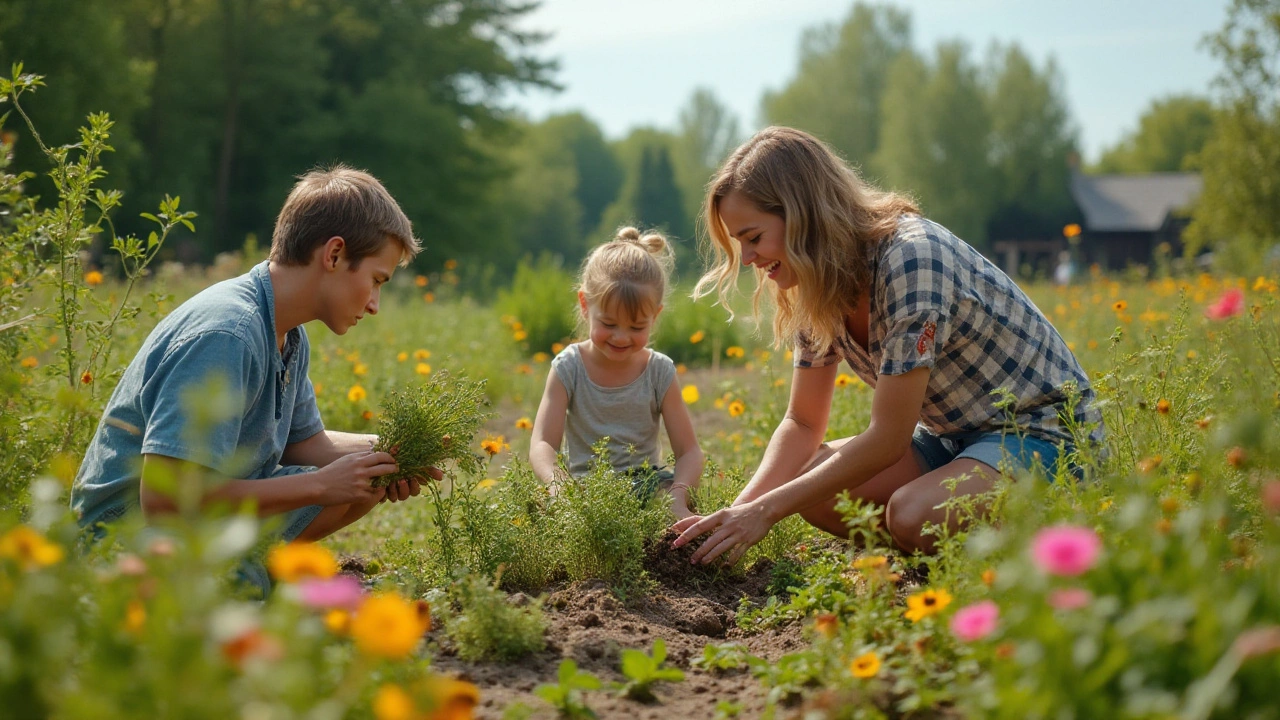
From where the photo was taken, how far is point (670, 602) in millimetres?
2818

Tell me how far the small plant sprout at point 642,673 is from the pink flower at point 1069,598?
91cm

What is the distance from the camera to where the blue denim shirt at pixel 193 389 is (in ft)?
7.81

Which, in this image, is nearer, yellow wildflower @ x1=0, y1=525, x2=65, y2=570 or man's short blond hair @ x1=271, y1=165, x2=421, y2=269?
yellow wildflower @ x1=0, y1=525, x2=65, y2=570

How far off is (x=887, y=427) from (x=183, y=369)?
6.20 feet

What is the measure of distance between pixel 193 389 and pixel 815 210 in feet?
5.92

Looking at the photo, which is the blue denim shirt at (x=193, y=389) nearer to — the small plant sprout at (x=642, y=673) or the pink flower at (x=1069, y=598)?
the small plant sprout at (x=642, y=673)

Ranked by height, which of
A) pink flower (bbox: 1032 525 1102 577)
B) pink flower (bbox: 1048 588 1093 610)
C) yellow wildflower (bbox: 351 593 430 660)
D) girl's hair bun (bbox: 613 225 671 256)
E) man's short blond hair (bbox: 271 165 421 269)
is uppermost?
man's short blond hair (bbox: 271 165 421 269)

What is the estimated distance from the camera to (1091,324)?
6.68 metres

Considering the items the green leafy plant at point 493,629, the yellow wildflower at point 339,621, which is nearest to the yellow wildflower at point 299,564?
the yellow wildflower at point 339,621

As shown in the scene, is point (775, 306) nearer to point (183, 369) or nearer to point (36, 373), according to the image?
point (183, 369)

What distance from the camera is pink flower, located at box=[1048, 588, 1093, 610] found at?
4.06ft

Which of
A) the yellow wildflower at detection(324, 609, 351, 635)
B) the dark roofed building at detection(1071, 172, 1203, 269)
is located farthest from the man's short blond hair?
the dark roofed building at detection(1071, 172, 1203, 269)

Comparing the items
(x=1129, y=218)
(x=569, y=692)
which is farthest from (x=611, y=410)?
(x=1129, y=218)

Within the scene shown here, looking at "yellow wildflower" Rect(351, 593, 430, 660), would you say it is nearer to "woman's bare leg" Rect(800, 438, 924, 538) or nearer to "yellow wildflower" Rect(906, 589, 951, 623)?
"yellow wildflower" Rect(906, 589, 951, 623)
